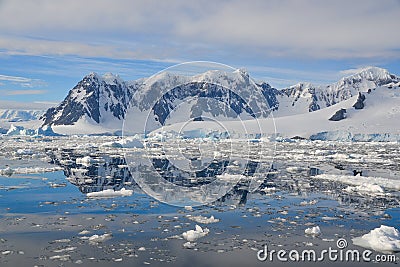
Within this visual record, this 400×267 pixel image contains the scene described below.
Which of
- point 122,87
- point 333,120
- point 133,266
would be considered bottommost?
point 133,266

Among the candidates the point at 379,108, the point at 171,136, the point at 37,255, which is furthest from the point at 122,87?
the point at 37,255

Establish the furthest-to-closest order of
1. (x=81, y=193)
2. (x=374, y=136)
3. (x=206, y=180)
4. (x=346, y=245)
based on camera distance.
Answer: (x=374, y=136) < (x=206, y=180) < (x=81, y=193) < (x=346, y=245)

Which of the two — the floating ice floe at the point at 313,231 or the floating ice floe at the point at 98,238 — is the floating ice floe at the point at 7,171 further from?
Answer: the floating ice floe at the point at 313,231

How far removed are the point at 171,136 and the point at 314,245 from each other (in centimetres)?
7259

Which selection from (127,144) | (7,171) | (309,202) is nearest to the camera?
(309,202)

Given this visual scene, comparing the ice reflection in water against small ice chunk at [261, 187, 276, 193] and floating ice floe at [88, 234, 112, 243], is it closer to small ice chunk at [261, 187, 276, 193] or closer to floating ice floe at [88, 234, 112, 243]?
small ice chunk at [261, 187, 276, 193]

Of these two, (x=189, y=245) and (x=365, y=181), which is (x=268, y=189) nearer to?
(x=365, y=181)

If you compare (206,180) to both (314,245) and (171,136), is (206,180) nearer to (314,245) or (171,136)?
(314,245)

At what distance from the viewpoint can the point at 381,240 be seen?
34.4ft

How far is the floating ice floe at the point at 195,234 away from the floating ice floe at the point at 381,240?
13.1 ft

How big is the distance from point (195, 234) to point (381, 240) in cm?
476

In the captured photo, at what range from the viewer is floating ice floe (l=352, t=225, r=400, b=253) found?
10.3 meters

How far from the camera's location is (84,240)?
35.6ft

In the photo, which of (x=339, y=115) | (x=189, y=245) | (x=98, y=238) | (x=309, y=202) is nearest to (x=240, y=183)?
(x=309, y=202)
